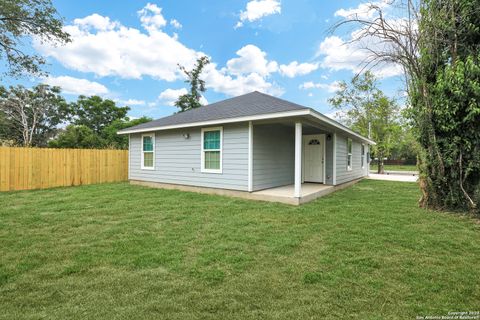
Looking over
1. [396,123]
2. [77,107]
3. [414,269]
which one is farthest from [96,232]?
[77,107]

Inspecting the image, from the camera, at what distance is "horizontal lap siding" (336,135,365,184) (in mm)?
9396

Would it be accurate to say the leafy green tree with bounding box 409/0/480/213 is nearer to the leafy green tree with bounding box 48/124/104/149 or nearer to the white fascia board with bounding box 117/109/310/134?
the white fascia board with bounding box 117/109/310/134

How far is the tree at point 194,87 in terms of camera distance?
2663 centimetres

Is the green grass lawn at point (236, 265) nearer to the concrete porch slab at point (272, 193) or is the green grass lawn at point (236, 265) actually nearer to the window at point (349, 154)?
the concrete porch slab at point (272, 193)

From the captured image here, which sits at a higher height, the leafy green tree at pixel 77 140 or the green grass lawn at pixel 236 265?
the leafy green tree at pixel 77 140

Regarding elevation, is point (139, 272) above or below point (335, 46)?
below

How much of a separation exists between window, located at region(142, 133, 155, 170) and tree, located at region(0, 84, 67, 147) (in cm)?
1659

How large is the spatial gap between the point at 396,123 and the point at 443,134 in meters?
15.6

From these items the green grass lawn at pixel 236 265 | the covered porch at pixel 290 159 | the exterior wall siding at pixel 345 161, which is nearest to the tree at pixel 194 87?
the exterior wall siding at pixel 345 161

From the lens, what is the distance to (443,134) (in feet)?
18.3

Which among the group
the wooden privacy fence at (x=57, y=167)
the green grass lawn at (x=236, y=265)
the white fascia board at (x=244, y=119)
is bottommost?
the green grass lawn at (x=236, y=265)

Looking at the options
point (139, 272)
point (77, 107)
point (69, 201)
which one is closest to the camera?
point (139, 272)

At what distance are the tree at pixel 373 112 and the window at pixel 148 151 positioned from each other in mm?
16395

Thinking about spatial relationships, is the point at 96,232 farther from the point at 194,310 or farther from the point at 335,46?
the point at 335,46
